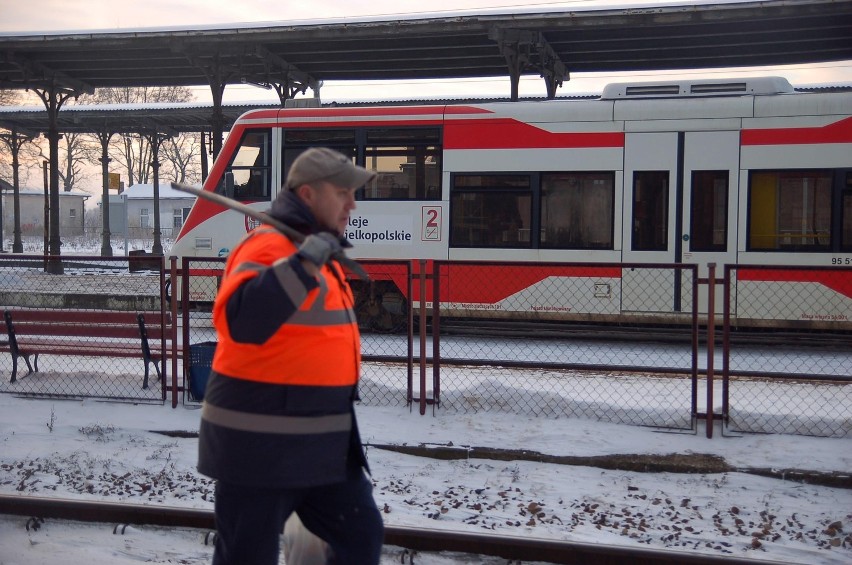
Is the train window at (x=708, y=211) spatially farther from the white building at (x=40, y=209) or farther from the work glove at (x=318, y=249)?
the white building at (x=40, y=209)

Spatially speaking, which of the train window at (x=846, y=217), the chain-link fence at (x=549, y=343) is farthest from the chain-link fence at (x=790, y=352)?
the train window at (x=846, y=217)

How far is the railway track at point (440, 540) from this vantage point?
4441 millimetres

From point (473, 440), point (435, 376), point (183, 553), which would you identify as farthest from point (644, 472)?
point (183, 553)

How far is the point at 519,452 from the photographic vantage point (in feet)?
21.7

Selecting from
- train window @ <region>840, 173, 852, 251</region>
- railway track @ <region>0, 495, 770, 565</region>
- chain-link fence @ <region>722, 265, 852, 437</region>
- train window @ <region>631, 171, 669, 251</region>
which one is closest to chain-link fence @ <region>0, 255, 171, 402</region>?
railway track @ <region>0, 495, 770, 565</region>

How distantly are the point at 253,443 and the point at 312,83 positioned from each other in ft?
66.3

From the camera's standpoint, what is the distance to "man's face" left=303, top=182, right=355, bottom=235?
9.42 ft

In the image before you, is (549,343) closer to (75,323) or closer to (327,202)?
(75,323)

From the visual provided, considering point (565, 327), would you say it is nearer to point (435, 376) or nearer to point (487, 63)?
point (435, 376)

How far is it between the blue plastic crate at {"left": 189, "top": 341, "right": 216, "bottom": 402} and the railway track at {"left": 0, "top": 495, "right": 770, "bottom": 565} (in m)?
2.68

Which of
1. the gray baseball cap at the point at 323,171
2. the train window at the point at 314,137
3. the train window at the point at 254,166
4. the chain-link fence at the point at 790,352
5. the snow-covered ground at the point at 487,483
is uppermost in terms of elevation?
A: the train window at the point at 314,137

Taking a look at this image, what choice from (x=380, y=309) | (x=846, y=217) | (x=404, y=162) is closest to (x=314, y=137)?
(x=404, y=162)

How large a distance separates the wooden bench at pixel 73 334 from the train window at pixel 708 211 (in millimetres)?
6914

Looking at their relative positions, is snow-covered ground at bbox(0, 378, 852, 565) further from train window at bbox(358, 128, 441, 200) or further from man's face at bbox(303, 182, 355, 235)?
train window at bbox(358, 128, 441, 200)
